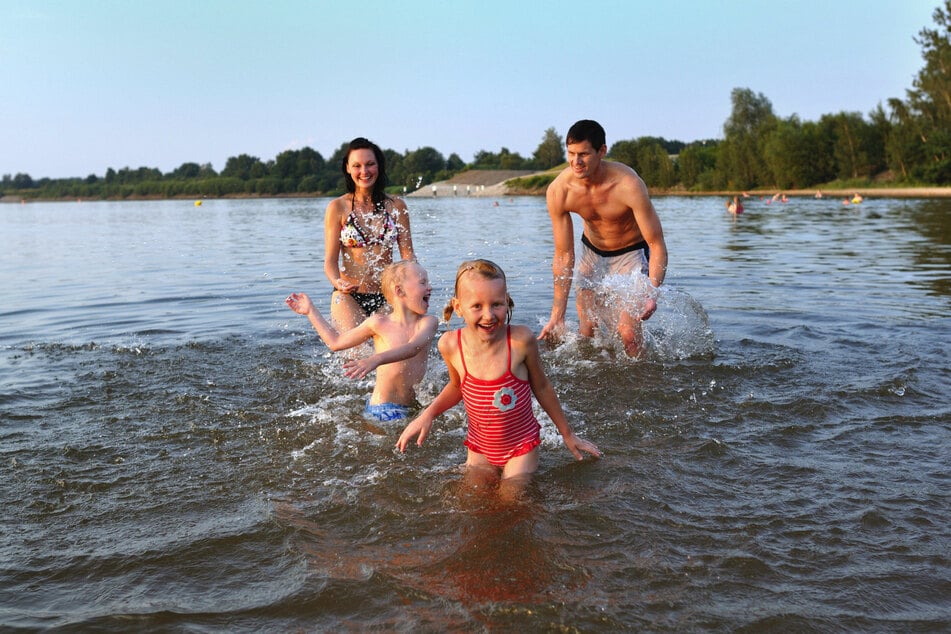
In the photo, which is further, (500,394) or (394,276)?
(394,276)

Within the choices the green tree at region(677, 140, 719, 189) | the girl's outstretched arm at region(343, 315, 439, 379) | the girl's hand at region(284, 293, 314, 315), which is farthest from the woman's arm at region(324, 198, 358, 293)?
the green tree at region(677, 140, 719, 189)

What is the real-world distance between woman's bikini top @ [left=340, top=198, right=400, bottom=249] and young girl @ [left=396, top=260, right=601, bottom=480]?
8.35 feet

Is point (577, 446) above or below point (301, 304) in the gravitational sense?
below

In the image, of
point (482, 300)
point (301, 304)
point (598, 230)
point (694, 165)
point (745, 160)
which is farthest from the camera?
point (694, 165)

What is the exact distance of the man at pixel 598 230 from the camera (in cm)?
671

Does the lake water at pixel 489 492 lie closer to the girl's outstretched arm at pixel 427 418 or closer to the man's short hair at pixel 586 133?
the girl's outstretched arm at pixel 427 418

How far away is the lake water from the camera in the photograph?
10.2ft

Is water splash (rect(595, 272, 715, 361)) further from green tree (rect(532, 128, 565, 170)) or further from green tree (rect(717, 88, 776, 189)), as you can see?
green tree (rect(532, 128, 565, 170))

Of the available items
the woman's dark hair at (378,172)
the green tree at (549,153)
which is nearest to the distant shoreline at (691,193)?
the woman's dark hair at (378,172)

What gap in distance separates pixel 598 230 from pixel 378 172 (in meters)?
2.22

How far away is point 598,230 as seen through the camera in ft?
25.1

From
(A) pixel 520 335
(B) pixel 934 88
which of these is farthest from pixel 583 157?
(B) pixel 934 88

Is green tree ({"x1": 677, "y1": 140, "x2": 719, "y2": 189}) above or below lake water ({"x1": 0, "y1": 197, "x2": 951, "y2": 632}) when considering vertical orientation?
above

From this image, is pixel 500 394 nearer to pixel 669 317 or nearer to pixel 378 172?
pixel 378 172
